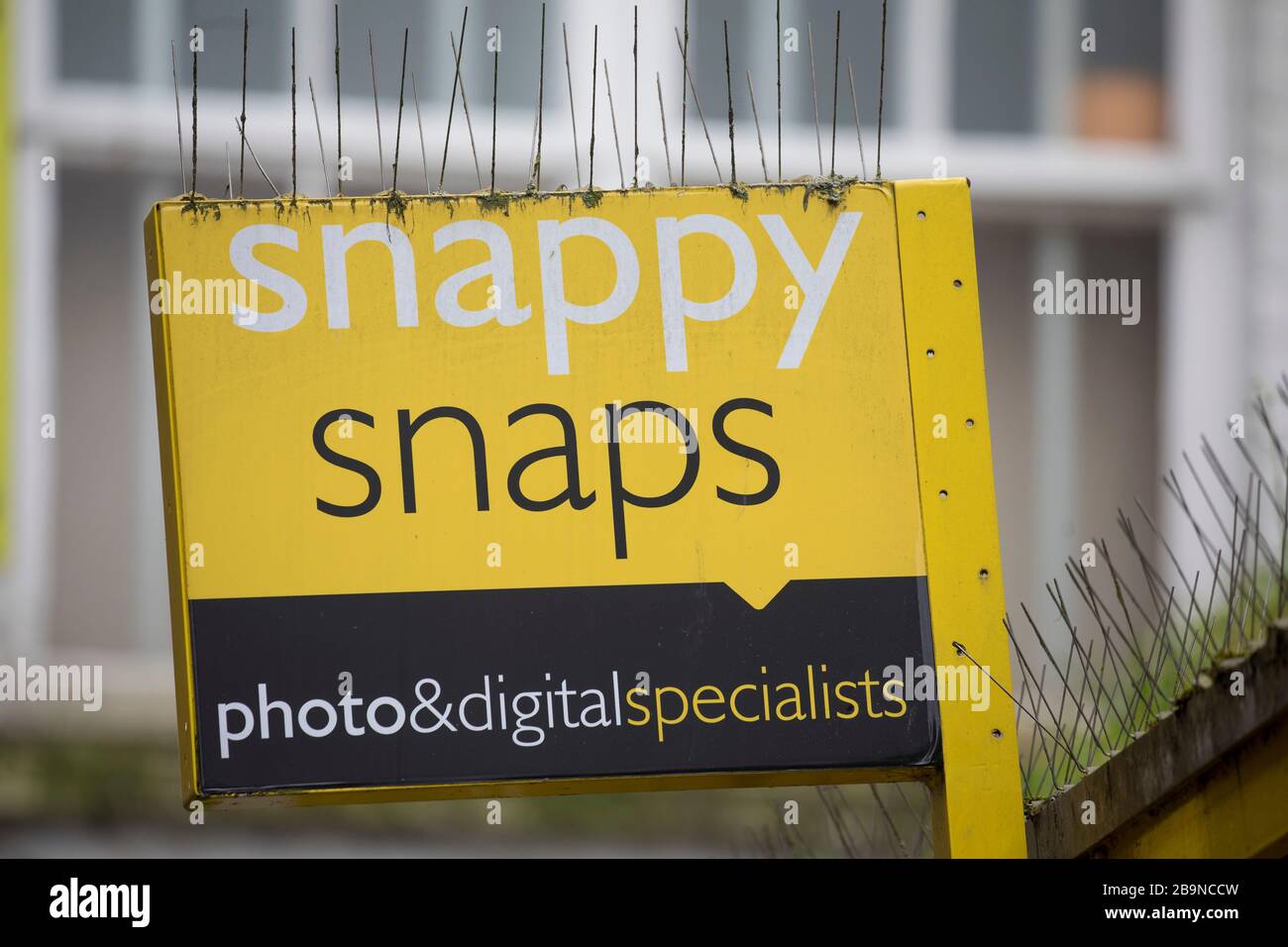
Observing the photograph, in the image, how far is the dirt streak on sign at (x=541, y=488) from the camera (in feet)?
8.04

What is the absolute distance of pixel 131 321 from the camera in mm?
6500

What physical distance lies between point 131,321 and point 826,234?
15.1 ft

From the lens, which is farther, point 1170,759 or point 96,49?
point 96,49

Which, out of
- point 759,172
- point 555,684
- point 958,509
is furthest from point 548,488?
point 759,172

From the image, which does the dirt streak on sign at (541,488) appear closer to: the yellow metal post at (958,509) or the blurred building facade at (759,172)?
the yellow metal post at (958,509)

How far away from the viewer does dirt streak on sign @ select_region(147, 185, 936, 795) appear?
8.04 ft

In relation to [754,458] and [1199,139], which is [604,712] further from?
[1199,139]

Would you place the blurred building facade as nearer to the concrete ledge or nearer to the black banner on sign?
the black banner on sign

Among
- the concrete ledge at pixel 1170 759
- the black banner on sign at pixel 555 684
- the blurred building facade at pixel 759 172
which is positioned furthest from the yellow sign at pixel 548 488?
the blurred building facade at pixel 759 172

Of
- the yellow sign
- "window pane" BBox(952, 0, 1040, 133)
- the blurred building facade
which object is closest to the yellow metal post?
the yellow sign

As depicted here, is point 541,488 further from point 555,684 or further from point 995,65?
point 995,65

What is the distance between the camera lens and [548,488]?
2.53 metres

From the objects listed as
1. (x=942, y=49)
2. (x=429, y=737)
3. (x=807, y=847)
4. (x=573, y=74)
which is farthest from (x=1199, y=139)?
(x=429, y=737)

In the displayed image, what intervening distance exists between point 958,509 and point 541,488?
0.68 meters
